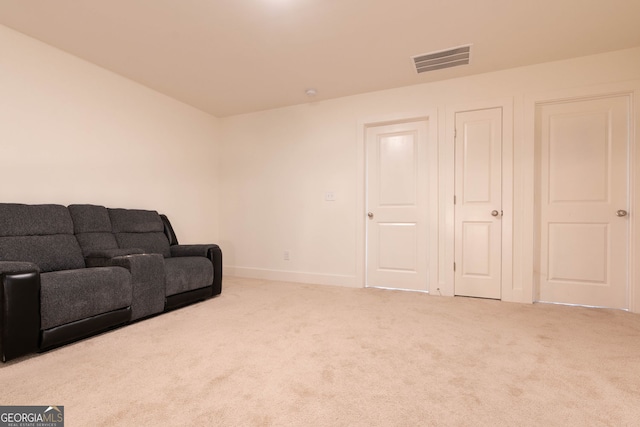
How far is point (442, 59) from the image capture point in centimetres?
307

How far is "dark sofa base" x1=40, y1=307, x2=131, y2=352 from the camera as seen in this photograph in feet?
6.33

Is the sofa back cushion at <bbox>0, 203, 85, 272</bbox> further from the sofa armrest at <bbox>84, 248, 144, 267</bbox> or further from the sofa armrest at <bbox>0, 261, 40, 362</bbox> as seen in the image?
the sofa armrest at <bbox>0, 261, 40, 362</bbox>

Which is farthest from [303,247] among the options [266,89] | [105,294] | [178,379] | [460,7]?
[460,7]

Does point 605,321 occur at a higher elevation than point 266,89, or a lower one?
lower

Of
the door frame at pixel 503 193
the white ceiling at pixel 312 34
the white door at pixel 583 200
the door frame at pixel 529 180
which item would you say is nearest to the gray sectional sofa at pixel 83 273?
the white ceiling at pixel 312 34

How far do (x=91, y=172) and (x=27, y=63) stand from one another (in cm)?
102

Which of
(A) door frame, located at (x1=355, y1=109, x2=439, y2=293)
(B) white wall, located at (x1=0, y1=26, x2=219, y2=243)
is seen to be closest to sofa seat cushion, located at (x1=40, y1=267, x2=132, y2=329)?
(B) white wall, located at (x1=0, y1=26, x2=219, y2=243)

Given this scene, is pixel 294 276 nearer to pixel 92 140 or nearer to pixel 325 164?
pixel 325 164

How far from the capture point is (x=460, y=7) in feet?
7.58

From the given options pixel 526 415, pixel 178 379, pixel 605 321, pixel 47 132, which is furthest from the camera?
pixel 47 132

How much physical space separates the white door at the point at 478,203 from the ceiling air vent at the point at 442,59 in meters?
0.58

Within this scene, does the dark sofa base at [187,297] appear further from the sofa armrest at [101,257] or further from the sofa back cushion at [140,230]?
the sofa armrest at [101,257]

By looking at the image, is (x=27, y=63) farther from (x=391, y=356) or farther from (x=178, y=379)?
(x=391, y=356)

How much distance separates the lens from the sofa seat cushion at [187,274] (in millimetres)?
2826
